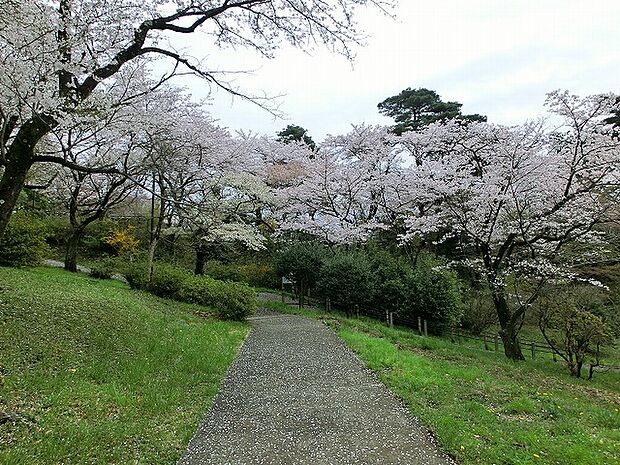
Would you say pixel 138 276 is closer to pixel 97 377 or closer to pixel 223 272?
pixel 223 272

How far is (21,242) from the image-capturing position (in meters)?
12.4

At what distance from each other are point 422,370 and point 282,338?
378 centimetres

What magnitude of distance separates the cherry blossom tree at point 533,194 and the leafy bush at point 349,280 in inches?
130

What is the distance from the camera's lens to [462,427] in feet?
14.2

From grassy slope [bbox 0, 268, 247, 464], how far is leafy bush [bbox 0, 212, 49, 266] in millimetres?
3328

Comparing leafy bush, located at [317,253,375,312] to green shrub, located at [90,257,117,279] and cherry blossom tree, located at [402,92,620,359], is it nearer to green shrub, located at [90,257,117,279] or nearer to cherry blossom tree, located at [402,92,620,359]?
cherry blossom tree, located at [402,92,620,359]

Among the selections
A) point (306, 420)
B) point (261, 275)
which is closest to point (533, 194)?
point (306, 420)

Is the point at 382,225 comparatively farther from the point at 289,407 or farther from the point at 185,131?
the point at 289,407

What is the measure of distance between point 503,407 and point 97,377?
519 centimetres

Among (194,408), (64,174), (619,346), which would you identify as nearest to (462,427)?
(194,408)

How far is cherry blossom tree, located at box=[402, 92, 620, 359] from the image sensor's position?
30.9 feet

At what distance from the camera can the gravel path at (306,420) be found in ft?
12.3

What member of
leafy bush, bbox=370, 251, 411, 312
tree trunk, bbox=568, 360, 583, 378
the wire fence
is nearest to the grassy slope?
the wire fence

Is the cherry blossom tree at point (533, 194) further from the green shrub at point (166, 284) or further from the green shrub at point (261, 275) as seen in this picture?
the green shrub at point (261, 275)
